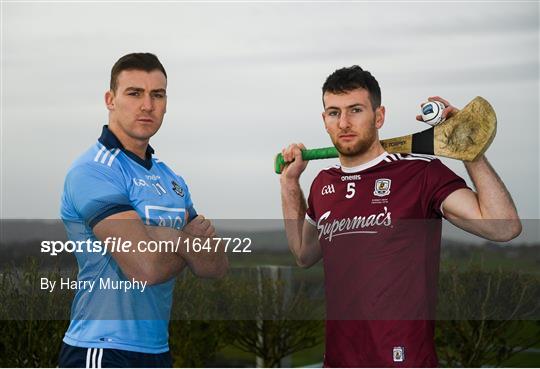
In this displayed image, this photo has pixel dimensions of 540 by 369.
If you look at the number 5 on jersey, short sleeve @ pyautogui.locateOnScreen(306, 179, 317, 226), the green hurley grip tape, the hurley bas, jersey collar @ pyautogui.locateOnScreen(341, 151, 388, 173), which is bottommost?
the hurley bas

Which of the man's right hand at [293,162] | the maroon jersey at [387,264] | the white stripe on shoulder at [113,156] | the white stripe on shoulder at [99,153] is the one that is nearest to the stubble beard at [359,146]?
the maroon jersey at [387,264]

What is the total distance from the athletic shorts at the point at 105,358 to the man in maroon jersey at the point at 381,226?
1.35 metres

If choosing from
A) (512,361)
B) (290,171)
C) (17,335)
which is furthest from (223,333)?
(290,171)

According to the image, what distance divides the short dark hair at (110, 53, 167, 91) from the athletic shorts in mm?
2097

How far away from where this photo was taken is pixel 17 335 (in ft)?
40.0

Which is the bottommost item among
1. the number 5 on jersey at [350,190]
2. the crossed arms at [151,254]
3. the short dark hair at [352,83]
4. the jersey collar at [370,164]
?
the crossed arms at [151,254]

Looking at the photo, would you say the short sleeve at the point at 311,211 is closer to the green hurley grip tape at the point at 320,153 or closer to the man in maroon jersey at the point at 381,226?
the man in maroon jersey at the point at 381,226

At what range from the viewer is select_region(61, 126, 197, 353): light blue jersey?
22.3 ft

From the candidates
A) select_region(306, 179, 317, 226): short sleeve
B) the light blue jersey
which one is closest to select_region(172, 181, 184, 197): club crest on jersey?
the light blue jersey

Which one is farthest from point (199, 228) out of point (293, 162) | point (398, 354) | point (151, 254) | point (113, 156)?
point (398, 354)

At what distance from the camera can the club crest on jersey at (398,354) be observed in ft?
22.6

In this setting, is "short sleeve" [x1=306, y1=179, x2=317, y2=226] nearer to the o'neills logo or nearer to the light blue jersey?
the o'neills logo

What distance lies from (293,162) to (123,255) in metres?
1.68

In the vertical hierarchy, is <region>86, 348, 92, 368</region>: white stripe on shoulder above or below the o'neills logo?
below
